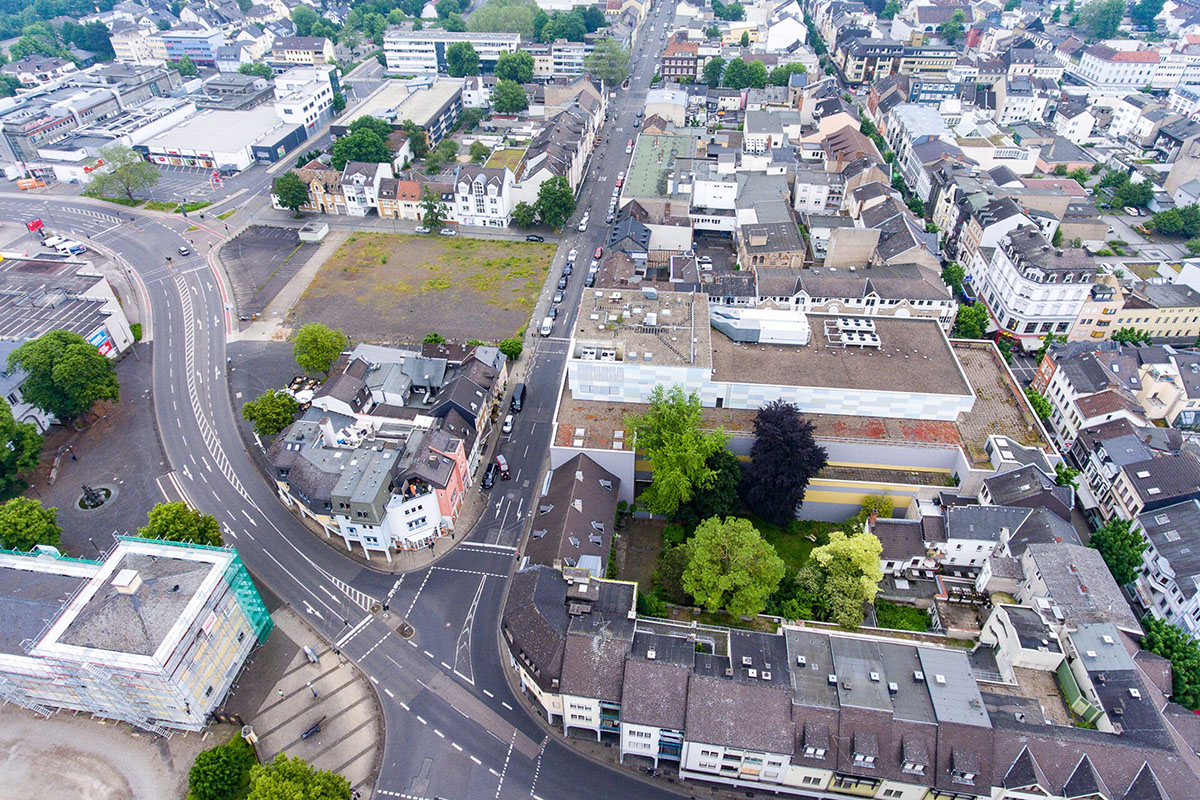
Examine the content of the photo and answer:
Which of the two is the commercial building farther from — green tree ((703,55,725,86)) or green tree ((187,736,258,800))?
green tree ((187,736,258,800))

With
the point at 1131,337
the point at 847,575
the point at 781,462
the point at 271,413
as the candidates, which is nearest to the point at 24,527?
the point at 271,413

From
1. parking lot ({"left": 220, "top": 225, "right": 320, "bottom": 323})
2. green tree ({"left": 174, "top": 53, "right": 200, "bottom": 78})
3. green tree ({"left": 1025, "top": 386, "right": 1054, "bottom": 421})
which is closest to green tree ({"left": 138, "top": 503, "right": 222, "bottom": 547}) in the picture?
parking lot ({"left": 220, "top": 225, "right": 320, "bottom": 323})

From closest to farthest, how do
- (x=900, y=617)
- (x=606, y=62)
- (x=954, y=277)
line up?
(x=900, y=617) < (x=954, y=277) < (x=606, y=62)

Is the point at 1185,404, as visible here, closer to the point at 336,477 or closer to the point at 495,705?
the point at 495,705

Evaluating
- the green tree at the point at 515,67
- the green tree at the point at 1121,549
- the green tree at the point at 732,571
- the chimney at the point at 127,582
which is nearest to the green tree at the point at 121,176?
the green tree at the point at 515,67

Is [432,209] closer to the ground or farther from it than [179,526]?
farther from it

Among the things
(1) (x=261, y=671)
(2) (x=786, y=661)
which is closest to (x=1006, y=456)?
(2) (x=786, y=661)

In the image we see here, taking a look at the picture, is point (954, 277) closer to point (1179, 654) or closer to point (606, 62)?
point (1179, 654)
